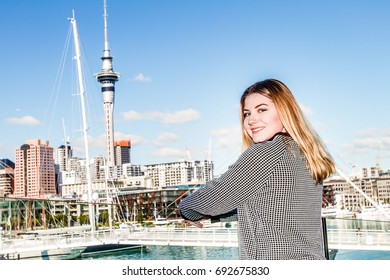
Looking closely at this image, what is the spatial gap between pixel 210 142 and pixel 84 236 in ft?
5.53

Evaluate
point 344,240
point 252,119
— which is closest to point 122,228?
point 344,240

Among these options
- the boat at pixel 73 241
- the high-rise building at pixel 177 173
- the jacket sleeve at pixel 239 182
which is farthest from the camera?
the boat at pixel 73 241

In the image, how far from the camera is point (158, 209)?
10.0ft

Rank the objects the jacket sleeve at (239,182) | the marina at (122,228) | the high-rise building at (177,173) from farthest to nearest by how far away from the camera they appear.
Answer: the high-rise building at (177,173)
the marina at (122,228)
the jacket sleeve at (239,182)

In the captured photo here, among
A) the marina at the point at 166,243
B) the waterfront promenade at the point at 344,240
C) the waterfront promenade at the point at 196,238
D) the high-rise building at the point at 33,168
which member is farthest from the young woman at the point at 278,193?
the high-rise building at the point at 33,168

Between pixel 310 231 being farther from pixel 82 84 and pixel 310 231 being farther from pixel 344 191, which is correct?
pixel 82 84

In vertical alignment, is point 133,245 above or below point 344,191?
below

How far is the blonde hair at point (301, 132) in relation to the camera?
67 centimetres

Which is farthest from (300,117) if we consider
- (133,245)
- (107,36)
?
(133,245)

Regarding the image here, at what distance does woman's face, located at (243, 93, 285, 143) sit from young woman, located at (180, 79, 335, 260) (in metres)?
0.03

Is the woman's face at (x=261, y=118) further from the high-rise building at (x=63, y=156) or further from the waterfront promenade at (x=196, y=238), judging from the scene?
the high-rise building at (x=63, y=156)

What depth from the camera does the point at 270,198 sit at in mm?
664

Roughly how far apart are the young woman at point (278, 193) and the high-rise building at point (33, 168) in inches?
63.6

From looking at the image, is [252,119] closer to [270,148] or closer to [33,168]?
[270,148]
